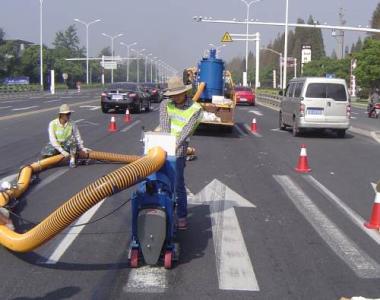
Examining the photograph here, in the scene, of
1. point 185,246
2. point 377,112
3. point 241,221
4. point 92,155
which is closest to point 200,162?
point 92,155

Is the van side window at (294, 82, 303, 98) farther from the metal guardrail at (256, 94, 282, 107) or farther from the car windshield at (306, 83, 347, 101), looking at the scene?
the metal guardrail at (256, 94, 282, 107)

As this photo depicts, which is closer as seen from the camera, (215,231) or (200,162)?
(215,231)

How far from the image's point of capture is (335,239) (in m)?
7.28

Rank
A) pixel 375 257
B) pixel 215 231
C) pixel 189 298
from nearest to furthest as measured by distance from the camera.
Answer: pixel 189 298
pixel 375 257
pixel 215 231

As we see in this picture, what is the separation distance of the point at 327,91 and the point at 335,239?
14.3 m

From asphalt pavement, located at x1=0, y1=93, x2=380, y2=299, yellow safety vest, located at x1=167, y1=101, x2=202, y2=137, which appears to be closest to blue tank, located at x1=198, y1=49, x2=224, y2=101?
asphalt pavement, located at x1=0, y1=93, x2=380, y2=299

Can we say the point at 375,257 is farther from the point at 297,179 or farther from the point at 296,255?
the point at 297,179

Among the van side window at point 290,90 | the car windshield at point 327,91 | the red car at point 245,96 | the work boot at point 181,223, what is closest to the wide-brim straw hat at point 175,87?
the work boot at point 181,223

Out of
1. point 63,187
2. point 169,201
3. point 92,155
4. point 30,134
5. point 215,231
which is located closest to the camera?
point 169,201

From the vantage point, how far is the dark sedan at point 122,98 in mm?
33188

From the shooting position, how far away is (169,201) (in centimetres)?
602

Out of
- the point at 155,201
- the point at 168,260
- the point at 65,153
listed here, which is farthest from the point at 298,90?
the point at 168,260

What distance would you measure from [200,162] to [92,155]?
255 cm

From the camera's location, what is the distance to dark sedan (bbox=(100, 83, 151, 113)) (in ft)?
109
